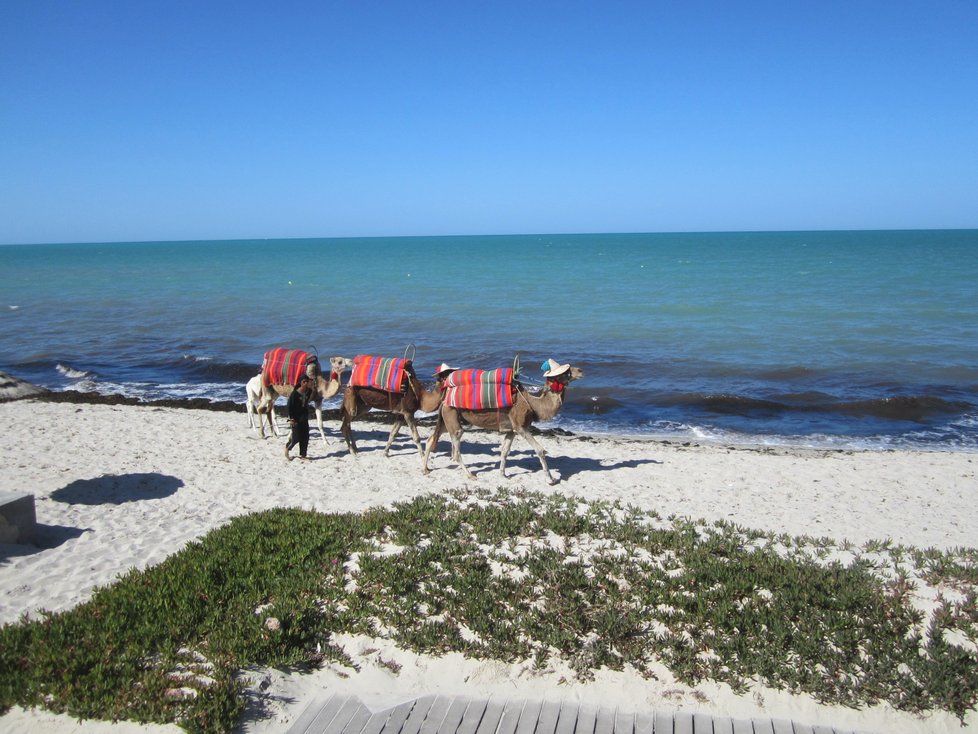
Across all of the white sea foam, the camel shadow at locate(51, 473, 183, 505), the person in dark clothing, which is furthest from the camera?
the white sea foam

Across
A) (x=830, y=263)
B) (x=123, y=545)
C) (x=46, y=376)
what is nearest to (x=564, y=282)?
(x=830, y=263)

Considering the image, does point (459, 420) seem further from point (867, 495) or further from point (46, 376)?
point (46, 376)

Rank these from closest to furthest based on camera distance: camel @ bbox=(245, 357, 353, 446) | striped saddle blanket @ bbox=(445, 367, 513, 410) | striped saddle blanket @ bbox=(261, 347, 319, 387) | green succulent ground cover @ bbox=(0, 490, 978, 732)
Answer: green succulent ground cover @ bbox=(0, 490, 978, 732), striped saddle blanket @ bbox=(445, 367, 513, 410), camel @ bbox=(245, 357, 353, 446), striped saddle blanket @ bbox=(261, 347, 319, 387)

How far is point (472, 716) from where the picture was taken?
596cm

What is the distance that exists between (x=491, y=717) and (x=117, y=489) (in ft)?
27.0

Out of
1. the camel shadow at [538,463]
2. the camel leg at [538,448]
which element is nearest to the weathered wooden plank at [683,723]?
the camel leg at [538,448]

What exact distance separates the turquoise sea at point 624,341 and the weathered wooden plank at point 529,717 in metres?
11.6

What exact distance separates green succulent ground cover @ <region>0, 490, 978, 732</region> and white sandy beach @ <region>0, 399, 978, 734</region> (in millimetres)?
192

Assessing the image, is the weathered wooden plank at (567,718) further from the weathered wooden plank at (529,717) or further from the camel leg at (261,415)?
the camel leg at (261,415)

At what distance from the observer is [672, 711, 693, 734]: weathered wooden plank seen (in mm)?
5789

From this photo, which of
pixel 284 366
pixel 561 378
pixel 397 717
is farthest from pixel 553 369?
pixel 397 717

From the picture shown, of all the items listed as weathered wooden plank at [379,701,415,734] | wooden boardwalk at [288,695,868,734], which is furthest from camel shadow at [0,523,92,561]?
weathered wooden plank at [379,701,415,734]

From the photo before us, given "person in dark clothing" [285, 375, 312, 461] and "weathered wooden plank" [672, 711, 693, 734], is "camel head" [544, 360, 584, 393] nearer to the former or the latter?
"person in dark clothing" [285, 375, 312, 461]

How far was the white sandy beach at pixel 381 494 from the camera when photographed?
20.3ft
